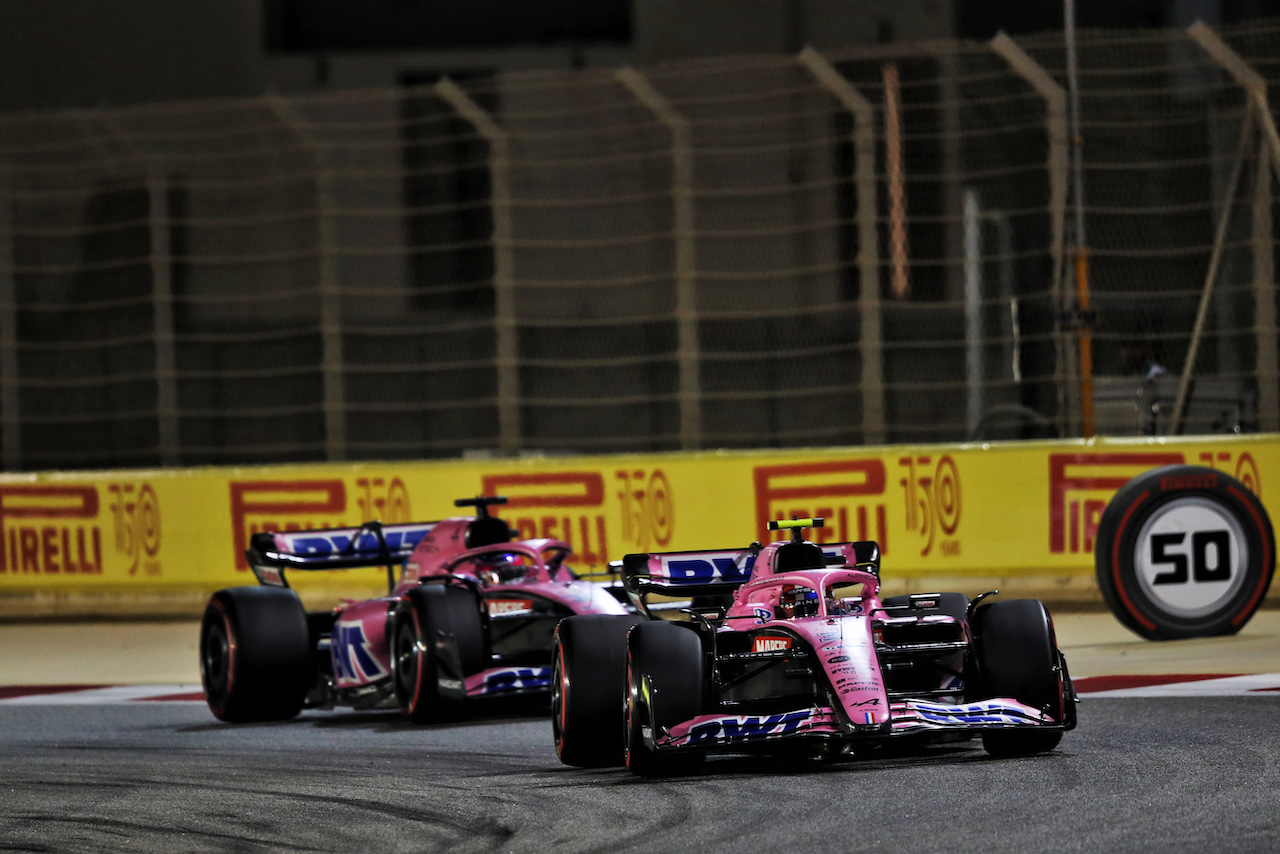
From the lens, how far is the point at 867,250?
43.0ft

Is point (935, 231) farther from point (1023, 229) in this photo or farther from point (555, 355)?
point (555, 355)

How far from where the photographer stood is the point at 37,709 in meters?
10.2

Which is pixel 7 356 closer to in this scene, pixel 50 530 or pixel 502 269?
pixel 50 530

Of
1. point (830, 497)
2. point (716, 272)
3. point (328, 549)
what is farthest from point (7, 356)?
point (830, 497)

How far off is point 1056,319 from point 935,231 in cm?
180

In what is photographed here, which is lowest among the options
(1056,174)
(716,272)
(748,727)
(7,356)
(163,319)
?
(748,727)

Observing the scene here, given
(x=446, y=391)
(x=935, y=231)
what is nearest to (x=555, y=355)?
(x=446, y=391)

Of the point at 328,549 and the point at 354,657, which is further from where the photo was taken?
the point at 328,549

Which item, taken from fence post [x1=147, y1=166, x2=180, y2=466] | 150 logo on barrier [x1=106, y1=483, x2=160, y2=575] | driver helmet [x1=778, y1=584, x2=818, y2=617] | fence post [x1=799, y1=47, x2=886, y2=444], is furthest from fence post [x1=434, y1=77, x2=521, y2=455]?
driver helmet [x1=778, y1=584, x2=818, y2=617]

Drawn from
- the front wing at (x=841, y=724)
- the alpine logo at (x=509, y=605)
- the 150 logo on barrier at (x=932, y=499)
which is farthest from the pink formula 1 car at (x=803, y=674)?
the 150 logo on barrier at (x=932, y=499)

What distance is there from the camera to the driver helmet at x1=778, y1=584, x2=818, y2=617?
689cm

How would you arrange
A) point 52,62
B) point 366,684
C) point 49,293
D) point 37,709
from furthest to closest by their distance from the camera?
1. point 52,62
2. point 49,293
3. point 37,709
4. point 366,684

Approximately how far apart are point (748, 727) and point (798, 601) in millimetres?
632

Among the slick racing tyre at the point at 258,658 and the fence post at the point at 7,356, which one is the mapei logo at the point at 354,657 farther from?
the fence post at the point at 7,356
